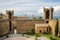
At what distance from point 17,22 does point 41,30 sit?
5.62 meters

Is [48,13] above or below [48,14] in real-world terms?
above

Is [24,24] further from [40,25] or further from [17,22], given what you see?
[40,25]

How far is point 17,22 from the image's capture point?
31.8m

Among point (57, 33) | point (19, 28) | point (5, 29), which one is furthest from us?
point (19, 28)

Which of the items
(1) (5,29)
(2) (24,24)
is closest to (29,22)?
(2) (24,24)

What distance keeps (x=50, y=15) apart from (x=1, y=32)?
39.7 feet

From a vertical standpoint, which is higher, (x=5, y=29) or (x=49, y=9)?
(x=49, y=9)

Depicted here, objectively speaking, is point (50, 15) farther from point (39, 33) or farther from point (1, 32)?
point (1, 32)

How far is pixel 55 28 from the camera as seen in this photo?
27406 mm

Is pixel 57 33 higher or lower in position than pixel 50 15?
lower

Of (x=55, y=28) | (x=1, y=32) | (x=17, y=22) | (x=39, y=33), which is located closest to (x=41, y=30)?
(x=39, y=33)

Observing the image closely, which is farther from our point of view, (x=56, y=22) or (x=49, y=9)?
(x=49, y=9)

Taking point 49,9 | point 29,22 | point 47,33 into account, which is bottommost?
point 47,33

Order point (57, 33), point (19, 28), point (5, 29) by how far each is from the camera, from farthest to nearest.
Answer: point (19, 28) → point (5, 29) → point (57, 33)
